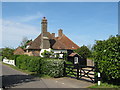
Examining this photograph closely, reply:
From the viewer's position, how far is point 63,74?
15391 mm

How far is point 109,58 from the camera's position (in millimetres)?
10125

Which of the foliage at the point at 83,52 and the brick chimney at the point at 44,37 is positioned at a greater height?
the brick chimney at the point at 44,37

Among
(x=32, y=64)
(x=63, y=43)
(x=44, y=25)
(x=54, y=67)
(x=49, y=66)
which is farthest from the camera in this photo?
(x=63, y=43)

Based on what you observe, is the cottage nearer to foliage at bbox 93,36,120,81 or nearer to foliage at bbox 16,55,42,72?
foliage at bbox 16,55,42,72

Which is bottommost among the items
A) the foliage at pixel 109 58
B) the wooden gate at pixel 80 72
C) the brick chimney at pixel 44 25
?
the wooden gate at pixel 80 72

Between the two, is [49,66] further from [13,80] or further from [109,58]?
[109,58]

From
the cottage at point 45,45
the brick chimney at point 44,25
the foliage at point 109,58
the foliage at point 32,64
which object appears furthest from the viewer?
the cottage at point 45,45

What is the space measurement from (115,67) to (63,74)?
676 cm

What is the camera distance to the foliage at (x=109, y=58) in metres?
9.77

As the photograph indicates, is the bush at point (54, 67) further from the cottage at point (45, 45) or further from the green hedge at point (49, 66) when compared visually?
the cottage at point (45, 45)

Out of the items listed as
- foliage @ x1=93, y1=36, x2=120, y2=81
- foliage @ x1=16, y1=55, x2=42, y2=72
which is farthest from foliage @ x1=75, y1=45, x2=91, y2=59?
foliage @ x1=93, y1=36, x2=120, y2=81

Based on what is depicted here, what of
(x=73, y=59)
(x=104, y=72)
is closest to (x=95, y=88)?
(x=104, y=72)

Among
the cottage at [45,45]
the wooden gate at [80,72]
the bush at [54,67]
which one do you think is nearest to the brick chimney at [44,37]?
the cottage at [45,45]

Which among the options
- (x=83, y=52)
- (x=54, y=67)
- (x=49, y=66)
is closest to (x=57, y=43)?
(x=83, y=52)
